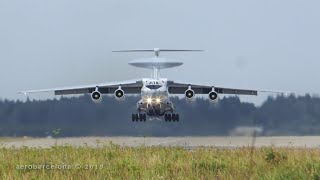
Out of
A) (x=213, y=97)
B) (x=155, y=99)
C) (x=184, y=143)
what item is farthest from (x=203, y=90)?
(x=184, y=143)

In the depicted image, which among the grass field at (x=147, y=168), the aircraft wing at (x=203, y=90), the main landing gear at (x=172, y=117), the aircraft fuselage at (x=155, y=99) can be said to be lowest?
the grass field at (x=147, y=168)

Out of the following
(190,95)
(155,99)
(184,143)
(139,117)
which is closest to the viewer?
(184,143)

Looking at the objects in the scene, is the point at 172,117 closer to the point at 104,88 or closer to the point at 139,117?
the point at 139,117

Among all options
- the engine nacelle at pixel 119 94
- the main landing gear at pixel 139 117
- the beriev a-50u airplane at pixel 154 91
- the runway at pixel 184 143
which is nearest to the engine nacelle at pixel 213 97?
the beriev a-50u airplane at pixel 154 91

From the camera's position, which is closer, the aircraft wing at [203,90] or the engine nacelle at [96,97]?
the engine nacelle at [96,97]

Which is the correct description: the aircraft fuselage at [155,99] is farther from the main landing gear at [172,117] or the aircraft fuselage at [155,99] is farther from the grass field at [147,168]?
the grass field at [147,168]

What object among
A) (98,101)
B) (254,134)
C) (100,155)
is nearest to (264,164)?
(100,155)

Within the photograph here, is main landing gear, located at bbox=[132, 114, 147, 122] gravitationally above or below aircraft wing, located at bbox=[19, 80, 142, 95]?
below

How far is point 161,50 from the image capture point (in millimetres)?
54062

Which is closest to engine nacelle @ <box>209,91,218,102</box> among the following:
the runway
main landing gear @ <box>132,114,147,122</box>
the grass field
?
the runway

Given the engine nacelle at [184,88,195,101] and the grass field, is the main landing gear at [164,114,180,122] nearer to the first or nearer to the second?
the engine nacelle at [184,88,195,101]

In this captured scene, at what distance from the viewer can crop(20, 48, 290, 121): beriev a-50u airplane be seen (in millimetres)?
36938

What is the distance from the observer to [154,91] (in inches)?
1446

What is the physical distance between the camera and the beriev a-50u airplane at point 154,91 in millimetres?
36938
